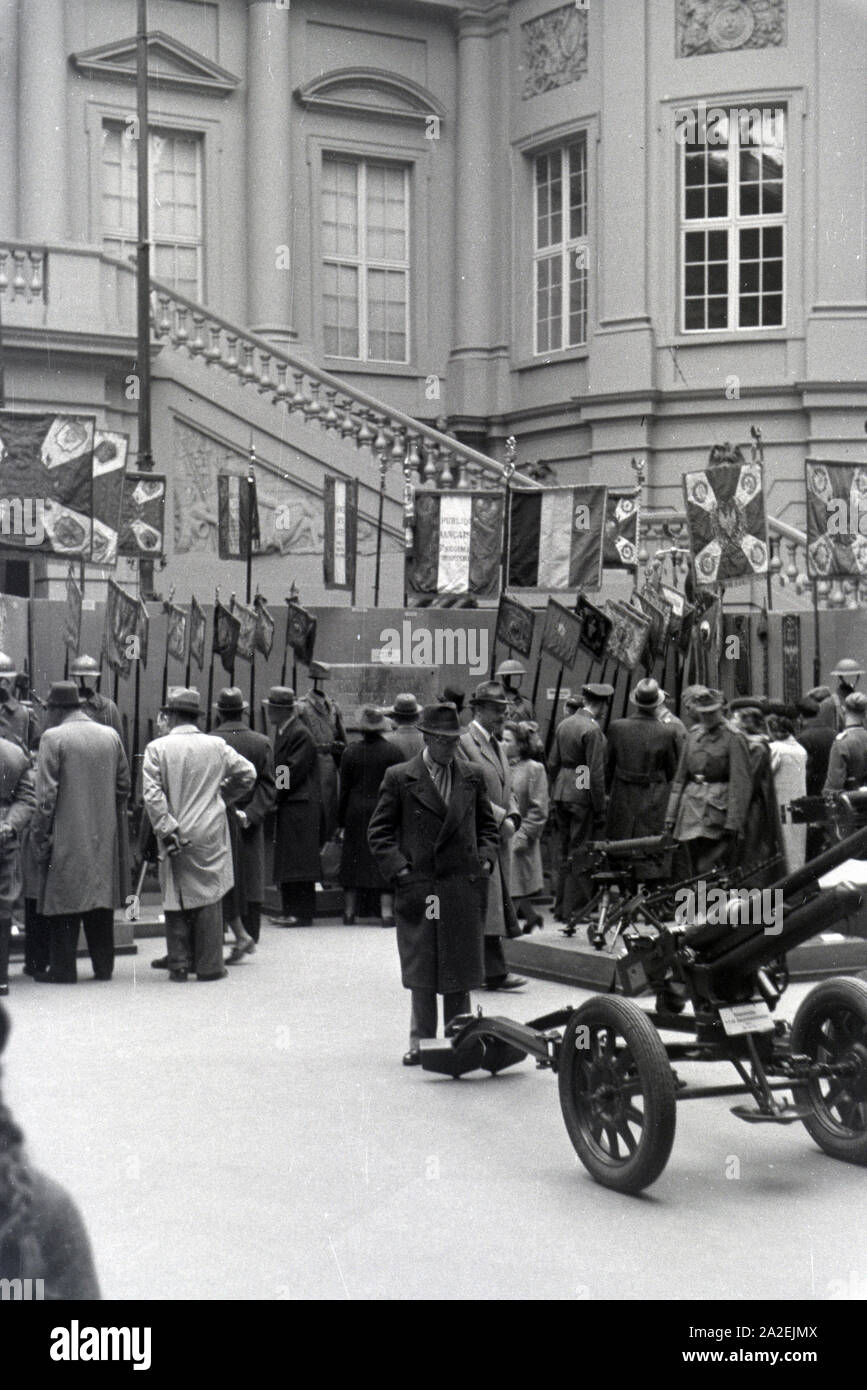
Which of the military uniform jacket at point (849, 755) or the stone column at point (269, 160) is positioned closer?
the military uniform jacket at point (849, 755)

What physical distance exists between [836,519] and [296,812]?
19.7 feet

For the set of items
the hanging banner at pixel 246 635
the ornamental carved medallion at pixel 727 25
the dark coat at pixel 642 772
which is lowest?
the dark coat at pixel 642 772

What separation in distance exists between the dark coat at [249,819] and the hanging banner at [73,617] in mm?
2556

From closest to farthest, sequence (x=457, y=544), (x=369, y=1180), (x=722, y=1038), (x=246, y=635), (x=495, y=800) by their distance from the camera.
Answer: (x=369, y=1180) < (x=722, y=1038) < (x=495, y=800) < (x=246, y=635) < (x=457, y=544)

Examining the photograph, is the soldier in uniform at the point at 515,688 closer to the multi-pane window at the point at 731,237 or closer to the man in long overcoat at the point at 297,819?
the man in long overcoat at the point at 297,819

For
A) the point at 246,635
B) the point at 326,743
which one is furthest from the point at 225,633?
the point at 326,743

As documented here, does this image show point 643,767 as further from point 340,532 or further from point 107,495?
point 340,532

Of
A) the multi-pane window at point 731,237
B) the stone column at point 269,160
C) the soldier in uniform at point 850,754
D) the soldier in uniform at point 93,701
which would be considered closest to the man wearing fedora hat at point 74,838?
the soldier in uniform at point 93,701

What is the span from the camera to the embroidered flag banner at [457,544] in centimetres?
1720

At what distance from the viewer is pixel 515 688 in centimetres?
1602

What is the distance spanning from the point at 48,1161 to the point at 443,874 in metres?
2.65

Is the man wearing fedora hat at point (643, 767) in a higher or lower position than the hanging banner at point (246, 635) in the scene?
lower

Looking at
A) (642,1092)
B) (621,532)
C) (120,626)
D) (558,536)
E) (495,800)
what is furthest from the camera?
(621,532)

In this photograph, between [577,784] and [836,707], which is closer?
[577,784]
